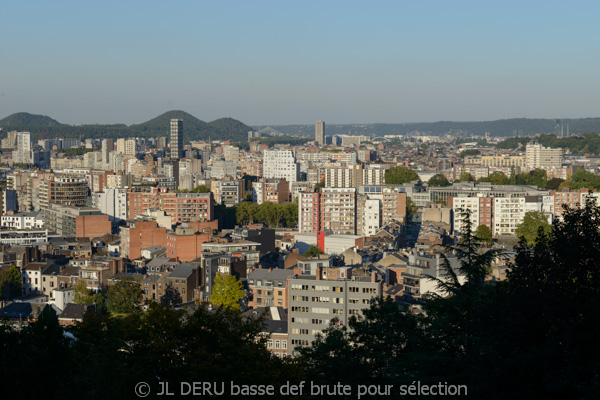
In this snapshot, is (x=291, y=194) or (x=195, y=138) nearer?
(x=291, y=194)

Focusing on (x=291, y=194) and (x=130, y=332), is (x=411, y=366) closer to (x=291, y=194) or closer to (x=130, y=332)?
(x=130, y=332)

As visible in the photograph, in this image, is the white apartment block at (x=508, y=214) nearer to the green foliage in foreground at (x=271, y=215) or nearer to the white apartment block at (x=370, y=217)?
the white apartment block at (x=370, y=217)

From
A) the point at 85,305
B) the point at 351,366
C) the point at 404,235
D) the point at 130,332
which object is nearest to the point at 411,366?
the point at 351,366

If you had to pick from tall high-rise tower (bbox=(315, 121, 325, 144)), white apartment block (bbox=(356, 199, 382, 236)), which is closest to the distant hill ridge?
tall high-rise tower (bbox=(315, 121, 325, 144))

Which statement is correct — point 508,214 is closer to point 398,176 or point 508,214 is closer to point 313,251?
point 313,251

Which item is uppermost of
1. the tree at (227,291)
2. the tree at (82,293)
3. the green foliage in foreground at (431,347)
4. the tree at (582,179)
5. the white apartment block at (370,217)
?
the green foliage in foreground at (431,347)

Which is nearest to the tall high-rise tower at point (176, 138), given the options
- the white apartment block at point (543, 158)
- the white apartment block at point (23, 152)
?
the white apartment block at point (23, 152)
